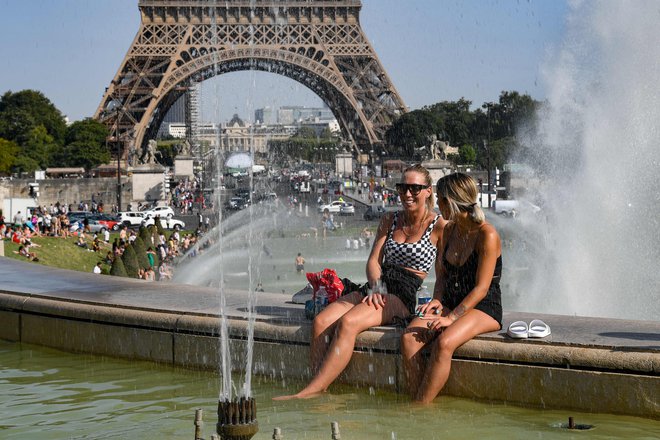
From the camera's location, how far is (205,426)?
17.3ft

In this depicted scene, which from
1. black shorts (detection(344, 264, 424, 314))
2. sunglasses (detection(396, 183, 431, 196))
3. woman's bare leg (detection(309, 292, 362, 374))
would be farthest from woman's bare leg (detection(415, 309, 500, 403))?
sunglasses (detection(396, 183, 431, 196))

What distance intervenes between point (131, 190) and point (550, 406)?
2308 inches

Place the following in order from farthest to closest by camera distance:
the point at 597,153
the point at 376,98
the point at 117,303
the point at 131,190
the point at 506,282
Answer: the point at 376,98 → the point at 131,190 → the point at 506,282 → the point at 597,153 → the point at 117,303

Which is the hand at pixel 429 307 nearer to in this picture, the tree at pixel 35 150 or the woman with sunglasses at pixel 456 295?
the woman with sunglasses at pixel 456 295

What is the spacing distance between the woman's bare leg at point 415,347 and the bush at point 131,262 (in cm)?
1801

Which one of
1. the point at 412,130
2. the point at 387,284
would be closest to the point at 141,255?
the point at 387,284

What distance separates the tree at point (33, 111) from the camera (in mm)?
82812

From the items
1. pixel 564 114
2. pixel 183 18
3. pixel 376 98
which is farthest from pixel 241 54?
pixel 564 114

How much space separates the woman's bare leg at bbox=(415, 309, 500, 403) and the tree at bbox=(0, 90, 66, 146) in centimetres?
8055

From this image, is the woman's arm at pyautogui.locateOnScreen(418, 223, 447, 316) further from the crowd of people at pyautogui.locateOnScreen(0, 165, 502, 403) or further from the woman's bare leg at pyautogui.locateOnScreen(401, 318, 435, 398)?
the woman's bare leg at pyautogui.locateOnScreen(401, 318, 435, 398)

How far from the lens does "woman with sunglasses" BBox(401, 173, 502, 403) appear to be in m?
5.56

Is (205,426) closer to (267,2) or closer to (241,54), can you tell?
(241,54)

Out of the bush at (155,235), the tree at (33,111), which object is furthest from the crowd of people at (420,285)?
the tree at (33,111)

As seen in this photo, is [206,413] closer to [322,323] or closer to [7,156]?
[322,323]
